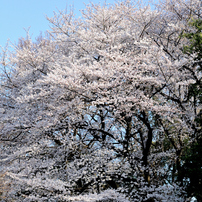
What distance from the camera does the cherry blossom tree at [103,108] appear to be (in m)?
5.92

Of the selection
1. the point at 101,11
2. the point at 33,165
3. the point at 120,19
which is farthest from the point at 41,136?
the point at 120,19

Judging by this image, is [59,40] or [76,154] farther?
[59,40]

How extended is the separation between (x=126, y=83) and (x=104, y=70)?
0.78 m

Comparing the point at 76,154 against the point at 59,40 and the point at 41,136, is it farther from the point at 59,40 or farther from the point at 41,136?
the point at 59,40

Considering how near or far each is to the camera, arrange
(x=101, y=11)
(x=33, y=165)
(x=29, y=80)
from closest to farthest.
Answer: (x=33, y=165) → (x=101, y=11) → (x=29, y=80)

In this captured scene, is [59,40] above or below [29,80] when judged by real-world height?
above

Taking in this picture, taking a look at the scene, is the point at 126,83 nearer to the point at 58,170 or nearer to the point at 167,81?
the point at 167,81

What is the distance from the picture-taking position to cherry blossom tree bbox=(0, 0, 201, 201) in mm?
5918

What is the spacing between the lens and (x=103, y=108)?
22.4ft

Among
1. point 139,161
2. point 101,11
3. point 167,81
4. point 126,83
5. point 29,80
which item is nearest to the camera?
point 167,81

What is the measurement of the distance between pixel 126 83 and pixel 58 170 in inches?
158

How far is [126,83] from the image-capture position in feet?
20.8

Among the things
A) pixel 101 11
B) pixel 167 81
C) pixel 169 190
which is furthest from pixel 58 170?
pixel 101 11

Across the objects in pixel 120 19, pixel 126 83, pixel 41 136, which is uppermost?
pixel 120 19
